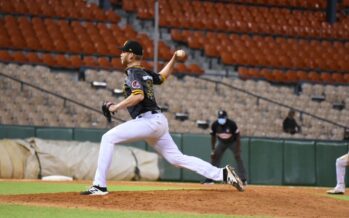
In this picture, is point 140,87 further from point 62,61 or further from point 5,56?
point 62,61

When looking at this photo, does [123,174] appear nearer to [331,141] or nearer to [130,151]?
[130,151]

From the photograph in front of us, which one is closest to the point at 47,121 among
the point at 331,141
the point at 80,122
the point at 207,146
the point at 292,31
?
the point at 80,122

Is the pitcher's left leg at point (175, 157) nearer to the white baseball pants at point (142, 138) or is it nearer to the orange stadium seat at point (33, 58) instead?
the white baseball pants at point (142, 138)

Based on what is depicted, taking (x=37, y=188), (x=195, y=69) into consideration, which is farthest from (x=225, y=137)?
(x=195, y=69)

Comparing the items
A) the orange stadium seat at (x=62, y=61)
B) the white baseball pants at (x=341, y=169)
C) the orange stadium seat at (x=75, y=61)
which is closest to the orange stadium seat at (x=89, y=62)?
the orange stadium seat at (x=75, y=61)

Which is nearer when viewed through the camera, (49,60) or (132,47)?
(132,47)

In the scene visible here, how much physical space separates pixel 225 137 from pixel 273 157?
10.1 feet

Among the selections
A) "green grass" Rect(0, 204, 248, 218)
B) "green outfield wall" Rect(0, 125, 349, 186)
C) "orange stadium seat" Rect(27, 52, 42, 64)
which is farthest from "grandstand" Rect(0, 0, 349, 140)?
"green grass" Rect(0, 204, 248, 218)

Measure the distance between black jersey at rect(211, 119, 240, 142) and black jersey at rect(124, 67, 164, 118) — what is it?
7415mm

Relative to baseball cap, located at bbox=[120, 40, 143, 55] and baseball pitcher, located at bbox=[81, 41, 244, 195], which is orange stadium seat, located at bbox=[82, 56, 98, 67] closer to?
baseball pitcher, located at bbox=[81, 41, 244, 195]

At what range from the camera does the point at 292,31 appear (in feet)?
94.0

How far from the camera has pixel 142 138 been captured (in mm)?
9758

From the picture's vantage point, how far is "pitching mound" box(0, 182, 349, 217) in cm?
906

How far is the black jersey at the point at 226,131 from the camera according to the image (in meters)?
17.2
